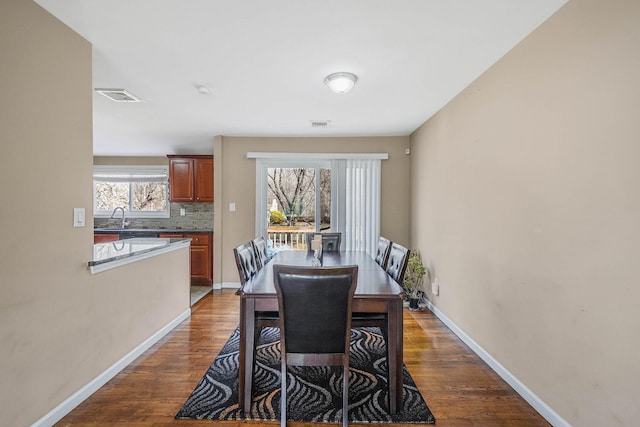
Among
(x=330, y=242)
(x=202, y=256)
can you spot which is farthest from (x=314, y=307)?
(x=202, y=256)

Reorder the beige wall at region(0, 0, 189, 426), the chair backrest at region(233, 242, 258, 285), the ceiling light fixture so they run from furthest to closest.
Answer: the ceiling light fixture < the chair backrest at region(233, 242, 258, 285) < the beige wall at region(0, 0, 189, 426)

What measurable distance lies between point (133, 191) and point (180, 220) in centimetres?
114

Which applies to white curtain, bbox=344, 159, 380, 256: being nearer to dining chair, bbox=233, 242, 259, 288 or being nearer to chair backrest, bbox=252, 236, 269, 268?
chair backrest, bbox=252, 236, 269, 268

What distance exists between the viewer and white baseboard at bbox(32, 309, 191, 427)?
172cm

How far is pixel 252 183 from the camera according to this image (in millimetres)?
4688

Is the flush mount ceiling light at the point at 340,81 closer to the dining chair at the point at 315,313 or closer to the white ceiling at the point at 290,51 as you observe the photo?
the white ceiling at the point at 290,51

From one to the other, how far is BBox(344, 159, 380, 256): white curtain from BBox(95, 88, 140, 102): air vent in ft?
9.27

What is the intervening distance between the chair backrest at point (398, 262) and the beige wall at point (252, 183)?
205cm

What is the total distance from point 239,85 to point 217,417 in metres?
2.57

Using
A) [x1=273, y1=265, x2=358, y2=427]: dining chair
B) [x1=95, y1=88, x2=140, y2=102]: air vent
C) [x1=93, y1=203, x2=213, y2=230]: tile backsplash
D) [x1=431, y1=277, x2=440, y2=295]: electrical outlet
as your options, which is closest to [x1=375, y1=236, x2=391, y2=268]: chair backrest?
[x1=431, y1=277, x2=440, y2=295]: electrical outlet

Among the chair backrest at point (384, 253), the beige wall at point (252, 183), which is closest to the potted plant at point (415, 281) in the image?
the beige wall at point (252, 183)

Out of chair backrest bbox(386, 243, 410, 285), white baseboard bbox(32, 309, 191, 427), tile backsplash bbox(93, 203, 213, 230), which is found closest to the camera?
white baseboard bbox(32, 309, 191, 427)

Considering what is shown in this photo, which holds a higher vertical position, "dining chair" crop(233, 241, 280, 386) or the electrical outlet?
"dining chair" crop(233, 241, 280, 386)

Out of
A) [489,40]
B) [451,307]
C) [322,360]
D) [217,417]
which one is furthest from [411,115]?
[217,417]
